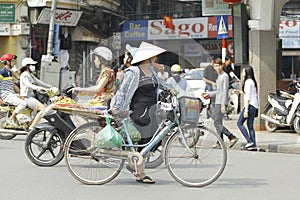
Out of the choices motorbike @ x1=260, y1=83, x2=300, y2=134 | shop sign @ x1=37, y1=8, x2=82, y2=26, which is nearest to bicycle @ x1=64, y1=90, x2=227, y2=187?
motorbike @ x1=260, y1=83, x2=300, y2=134

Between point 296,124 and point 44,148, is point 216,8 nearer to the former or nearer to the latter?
point 296,124

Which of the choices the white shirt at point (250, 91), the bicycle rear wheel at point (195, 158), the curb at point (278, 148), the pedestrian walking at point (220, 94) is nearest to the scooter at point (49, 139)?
the bicycle rear wheel at point (195, 158)

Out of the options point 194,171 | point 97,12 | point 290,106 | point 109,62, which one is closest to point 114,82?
point 109,62

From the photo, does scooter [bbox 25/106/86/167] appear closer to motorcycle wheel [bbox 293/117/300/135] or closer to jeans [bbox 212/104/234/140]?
jeans [bbox 212/104/234/140]

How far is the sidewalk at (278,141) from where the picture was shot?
12.7 metres

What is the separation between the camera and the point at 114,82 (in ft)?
30.4

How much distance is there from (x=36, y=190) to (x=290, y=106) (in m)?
8.48

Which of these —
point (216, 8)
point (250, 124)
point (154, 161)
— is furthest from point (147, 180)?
point (216, 8)

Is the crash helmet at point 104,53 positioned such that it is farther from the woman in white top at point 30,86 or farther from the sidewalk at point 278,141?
the sidewalk at point 278,141

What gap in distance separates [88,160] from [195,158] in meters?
1.40

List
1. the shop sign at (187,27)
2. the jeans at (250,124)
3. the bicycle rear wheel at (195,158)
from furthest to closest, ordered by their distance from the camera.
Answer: the shop sign at (187,27)
the jeans at (250,124)
the bicycle rear wheel at (195,158)

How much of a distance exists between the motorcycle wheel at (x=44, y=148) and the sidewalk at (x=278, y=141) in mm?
4855

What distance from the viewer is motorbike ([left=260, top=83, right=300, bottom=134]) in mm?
14523

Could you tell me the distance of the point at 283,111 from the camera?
1488cm
